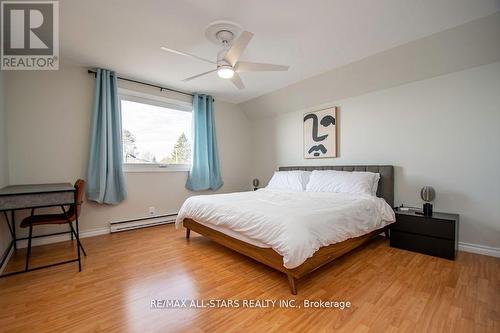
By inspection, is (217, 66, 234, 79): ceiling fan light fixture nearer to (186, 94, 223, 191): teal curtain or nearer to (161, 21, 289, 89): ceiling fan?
(161, 21, 289, 89): ceiling fan

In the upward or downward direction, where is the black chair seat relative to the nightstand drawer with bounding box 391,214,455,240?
upward

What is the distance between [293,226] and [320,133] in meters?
2.64

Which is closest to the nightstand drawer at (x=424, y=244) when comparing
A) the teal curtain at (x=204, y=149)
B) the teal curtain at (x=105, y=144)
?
the teal curtain at (x=204, y=149)

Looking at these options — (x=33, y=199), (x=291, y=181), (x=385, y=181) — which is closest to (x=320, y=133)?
(x=291, y=181)

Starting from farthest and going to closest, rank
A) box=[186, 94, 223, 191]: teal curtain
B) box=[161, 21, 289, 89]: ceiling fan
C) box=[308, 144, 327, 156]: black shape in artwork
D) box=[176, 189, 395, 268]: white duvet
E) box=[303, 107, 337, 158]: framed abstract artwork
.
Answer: box=[186, 94, 223, 191]: teal curtain
box=[308, 144, 327, 156]: black shape in artwork
box=[303, 107, 337, 158]: framed abstract artwork
box=[161, 21, 289, 89]: ceiling fan
box=[176, 189, 395, 268]: white duvet

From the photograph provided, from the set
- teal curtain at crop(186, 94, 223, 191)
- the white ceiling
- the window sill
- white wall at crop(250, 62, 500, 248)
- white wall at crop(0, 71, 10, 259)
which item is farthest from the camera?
teal curtain at crop(186, 94, 223, 191)

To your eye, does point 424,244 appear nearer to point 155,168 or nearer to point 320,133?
point 320,133

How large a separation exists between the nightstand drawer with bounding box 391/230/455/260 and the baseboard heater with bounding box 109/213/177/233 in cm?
354

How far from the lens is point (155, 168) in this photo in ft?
12.9

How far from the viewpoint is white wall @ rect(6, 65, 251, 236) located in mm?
2801

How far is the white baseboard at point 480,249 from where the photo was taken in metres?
2.41

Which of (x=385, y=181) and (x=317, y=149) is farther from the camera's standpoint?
(x=317, y=149)

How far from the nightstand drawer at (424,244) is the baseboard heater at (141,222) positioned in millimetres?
3543

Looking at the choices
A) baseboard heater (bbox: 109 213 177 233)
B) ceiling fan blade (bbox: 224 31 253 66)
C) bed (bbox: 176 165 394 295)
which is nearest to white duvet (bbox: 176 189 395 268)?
bed (bbox: 176 165 394 295)
